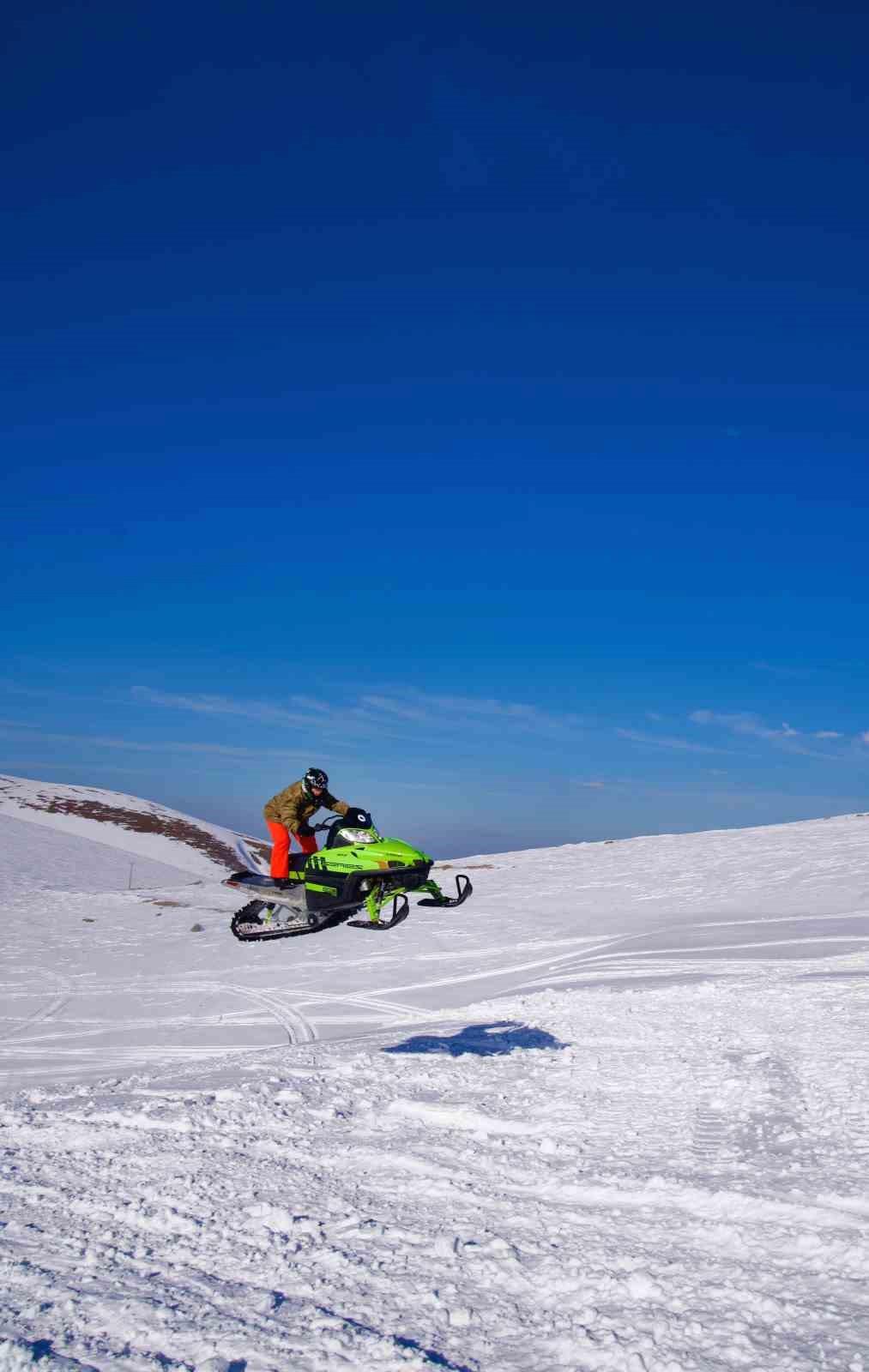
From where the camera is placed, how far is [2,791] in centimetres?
5081

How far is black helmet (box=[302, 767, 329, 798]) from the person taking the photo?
6809 mm

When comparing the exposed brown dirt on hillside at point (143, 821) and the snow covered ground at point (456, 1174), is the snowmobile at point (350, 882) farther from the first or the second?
the exposed brown dirt on hillside at point (143, 821)

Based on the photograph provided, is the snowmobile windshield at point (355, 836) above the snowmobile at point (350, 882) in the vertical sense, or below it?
above

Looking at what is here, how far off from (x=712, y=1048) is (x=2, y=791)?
49.6 metres

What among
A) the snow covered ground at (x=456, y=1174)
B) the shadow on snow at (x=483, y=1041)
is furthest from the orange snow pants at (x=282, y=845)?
the shadow on snow at (x=483, y=1041)

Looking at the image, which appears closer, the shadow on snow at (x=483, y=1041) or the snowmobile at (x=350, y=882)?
the snowmobile at (x=350, y=882)

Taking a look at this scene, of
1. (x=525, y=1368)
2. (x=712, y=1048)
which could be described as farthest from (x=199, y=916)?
(x=525, y=1368)

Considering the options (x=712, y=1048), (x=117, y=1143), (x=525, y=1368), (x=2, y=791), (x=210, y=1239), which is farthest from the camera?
(x=2, y=791)

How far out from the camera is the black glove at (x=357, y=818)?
7043 mm

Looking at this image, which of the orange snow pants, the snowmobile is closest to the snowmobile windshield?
the snowmobile

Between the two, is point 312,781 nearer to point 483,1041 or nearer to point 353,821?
point 353,821

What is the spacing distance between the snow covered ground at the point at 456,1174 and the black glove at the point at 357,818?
249 cm

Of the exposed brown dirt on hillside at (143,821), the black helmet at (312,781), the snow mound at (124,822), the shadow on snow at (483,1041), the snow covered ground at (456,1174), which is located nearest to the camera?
the snow covered ground at (456,1174)

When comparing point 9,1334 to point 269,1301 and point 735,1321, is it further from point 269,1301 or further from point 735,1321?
point 735,1321
